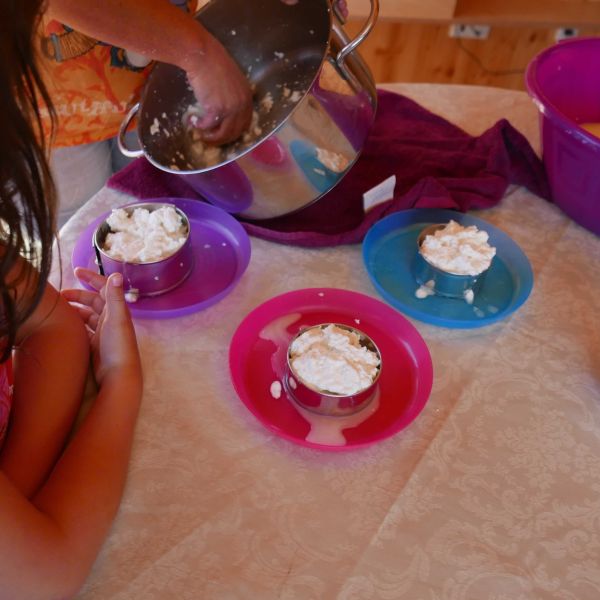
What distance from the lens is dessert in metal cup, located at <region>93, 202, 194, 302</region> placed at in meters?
0.82

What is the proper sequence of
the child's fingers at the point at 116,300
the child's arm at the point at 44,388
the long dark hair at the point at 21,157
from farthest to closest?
the child's fingers at the point at 116,300, the child's arm at the point at 44,388, the long dark hair at the point at 21,157

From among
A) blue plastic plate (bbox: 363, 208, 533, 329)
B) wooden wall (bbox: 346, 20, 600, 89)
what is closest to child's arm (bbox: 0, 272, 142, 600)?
blue plastic plate (bbox: 363, 208, 533, 329)

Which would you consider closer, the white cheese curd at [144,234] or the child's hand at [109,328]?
the child's hand at [109,328]

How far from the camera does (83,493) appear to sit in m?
0.59

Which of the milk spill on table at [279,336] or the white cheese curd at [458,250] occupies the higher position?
the white cheese curd at [458,250]

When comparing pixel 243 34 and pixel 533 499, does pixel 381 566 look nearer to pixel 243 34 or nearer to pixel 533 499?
pixel 533 499

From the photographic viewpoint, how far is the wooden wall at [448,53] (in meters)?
2.16

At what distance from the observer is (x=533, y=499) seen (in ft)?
2.16

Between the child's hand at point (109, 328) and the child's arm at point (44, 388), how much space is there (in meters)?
0.02

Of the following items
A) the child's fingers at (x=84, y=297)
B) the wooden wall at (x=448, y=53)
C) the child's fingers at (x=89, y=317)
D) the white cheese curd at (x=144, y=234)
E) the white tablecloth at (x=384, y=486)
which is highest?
the white cheese curd at (x=144, y=234)

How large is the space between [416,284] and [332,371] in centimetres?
26

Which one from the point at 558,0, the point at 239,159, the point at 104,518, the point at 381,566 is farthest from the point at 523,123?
the point at 558,0

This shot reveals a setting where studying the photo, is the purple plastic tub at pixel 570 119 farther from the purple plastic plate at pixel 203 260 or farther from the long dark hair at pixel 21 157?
the long dark hair at pixel 21 157

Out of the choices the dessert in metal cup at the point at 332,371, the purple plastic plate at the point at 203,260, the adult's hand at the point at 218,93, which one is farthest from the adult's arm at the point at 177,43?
the dessert in metal cup at the point at 332,371
